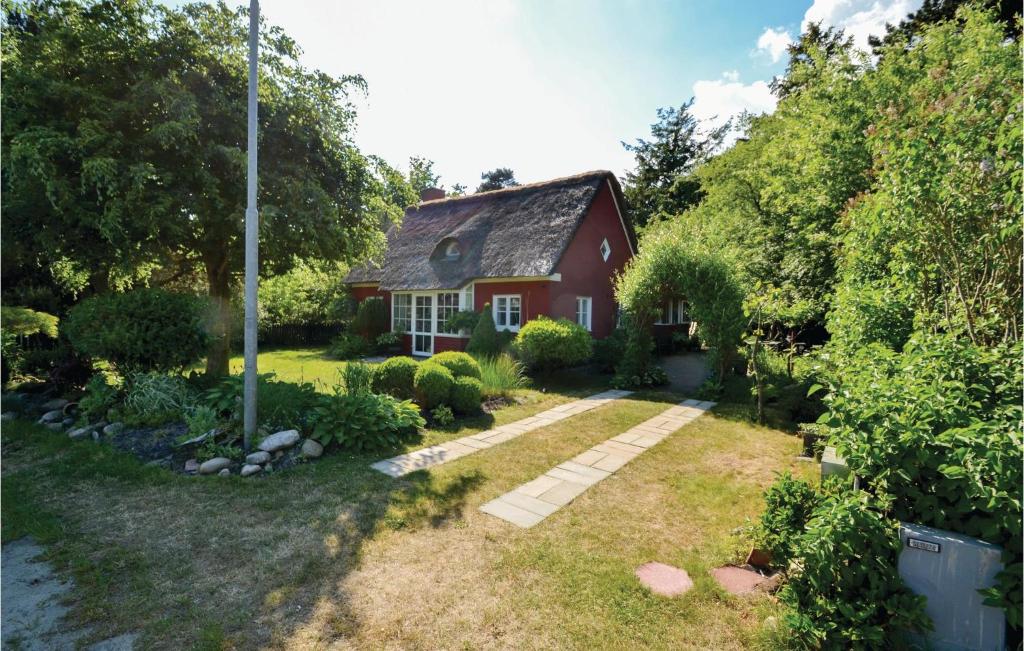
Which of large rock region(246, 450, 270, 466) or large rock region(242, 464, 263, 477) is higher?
large rock region(246, 450, 270, 466)

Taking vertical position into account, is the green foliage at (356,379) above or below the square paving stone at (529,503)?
above

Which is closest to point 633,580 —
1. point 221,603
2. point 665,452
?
point 221,603

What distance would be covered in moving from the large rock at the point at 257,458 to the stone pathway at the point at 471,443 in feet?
4.09

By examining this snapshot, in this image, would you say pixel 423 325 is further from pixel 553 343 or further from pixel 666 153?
pixel 666 153

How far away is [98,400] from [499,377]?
6699 mm

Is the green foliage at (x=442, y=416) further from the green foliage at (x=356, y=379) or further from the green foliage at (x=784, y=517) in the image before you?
the green foliage at (x=784, y=517)

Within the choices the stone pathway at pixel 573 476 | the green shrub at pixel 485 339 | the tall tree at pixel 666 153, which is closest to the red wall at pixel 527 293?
the green shrub at pixel 485 339

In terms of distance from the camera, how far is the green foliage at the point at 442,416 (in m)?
7.02

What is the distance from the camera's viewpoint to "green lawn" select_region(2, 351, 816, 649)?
8.51 feet

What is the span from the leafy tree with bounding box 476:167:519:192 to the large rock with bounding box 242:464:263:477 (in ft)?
129

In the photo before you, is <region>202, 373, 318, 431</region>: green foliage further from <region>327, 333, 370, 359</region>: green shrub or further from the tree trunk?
<region>327, 333, 370, 359</region>: green shrub

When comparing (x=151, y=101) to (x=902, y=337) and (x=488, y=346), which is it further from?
(x=902, y=337)

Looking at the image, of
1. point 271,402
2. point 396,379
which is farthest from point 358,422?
point 396,379

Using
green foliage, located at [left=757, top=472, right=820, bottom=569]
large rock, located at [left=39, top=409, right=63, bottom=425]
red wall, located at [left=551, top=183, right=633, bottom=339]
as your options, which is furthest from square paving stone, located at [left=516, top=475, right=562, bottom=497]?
red wall, located at [left=551, top=183, right=633, bottom=339]
